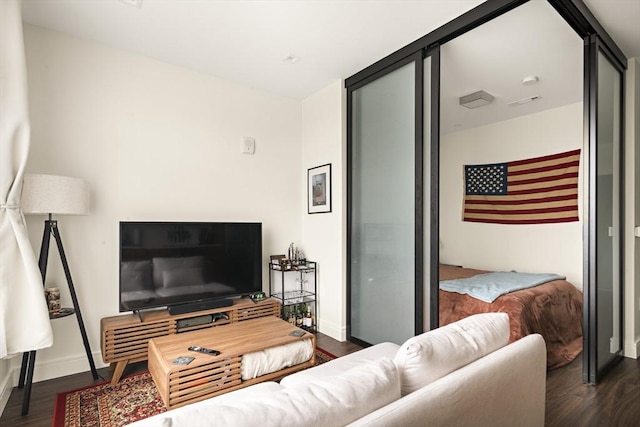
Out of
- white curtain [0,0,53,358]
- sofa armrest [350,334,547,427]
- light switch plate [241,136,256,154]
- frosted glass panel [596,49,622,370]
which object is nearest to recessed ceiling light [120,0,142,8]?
white curtain [0,0,53,358]

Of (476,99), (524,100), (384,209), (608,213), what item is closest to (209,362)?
(384,209)

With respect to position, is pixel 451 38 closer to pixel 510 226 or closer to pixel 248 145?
pixel 248 145

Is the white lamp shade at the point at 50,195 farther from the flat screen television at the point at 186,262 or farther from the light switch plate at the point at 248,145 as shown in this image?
the light switch plate at the point at 248,145

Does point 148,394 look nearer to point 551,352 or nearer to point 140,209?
point 140,209

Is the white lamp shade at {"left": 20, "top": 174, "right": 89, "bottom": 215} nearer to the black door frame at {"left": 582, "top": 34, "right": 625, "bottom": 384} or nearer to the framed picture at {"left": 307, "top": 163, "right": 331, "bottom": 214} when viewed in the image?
the framed picture at {"left": 307, "top": 163, "right": 331, "bottom": 214}

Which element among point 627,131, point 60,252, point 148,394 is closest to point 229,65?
point 60,252

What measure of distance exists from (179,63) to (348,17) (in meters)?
1.65

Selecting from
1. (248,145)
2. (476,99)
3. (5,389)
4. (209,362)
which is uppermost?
(476,99)

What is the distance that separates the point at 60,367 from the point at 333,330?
2.30 metres

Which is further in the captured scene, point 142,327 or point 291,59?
point 291,59

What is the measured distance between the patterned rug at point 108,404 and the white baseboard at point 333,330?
170 cm

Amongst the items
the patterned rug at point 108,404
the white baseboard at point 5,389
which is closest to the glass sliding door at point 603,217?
the patterned rug at point 108,404

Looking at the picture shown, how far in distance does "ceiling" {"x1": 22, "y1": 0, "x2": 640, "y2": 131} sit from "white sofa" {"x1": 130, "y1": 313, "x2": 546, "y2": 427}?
2104mm

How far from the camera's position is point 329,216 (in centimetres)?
360
